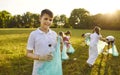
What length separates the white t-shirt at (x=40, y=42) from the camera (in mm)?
4727

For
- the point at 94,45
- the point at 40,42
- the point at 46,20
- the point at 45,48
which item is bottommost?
the point at 94,45

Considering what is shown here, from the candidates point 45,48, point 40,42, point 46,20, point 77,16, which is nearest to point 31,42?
point 40,42

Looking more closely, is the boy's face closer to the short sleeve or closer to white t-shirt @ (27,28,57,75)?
white t-shirt @ (27,28,57,75)

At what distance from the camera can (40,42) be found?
4.75m

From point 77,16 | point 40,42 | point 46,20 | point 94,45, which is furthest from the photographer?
point 77,16

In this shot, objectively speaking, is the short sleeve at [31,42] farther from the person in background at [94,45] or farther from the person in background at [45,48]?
the person in background at [94,45]

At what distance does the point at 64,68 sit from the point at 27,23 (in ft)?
366

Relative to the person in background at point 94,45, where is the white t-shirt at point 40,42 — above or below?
above

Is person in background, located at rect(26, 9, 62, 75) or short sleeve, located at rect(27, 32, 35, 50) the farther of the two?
short sleeve, located at rect(27, 32, 35, 50)

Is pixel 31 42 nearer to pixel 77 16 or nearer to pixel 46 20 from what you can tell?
pixel 46 20

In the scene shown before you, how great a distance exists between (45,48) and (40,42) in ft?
0.45

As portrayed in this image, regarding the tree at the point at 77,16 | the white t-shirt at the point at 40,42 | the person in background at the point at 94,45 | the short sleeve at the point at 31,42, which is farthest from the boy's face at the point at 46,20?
the tree at the point at 77,16

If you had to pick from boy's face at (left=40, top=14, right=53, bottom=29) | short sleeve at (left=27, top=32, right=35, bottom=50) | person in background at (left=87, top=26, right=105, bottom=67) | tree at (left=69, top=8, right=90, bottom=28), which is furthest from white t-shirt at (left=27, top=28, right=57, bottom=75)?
tree at (left=69, top=8, right=90, bottom=28)

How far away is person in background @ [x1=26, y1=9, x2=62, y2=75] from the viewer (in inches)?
181
